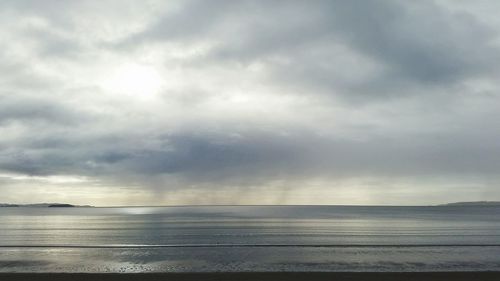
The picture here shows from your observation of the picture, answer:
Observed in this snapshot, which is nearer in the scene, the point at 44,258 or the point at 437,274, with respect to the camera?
the point at 437,274

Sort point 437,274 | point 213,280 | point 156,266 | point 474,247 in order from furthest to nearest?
point 474,247 → point 156,266 → point 437,274 → point 213,280

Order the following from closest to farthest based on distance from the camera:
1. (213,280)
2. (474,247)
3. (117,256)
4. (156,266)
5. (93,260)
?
(213,280)
(156,266)
(93,260)
(117,256)
(474,247)

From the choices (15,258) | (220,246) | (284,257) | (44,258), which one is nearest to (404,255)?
(284,257)

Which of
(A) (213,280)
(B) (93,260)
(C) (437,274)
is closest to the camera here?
(A) (213,280)

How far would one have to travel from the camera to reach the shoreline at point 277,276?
29922mm

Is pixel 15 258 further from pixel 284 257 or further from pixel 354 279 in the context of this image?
pixel 354 279

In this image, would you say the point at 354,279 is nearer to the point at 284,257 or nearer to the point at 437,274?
the point at 437,274

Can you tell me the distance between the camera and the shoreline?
2992 cm

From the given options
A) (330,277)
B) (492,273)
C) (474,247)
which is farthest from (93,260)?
(474,247)

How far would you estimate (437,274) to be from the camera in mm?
31578

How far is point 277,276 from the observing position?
1212 inches

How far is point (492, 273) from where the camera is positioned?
1265 inches

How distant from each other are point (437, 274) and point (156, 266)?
73.8 ft

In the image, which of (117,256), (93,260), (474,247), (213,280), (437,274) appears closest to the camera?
(213,280)
